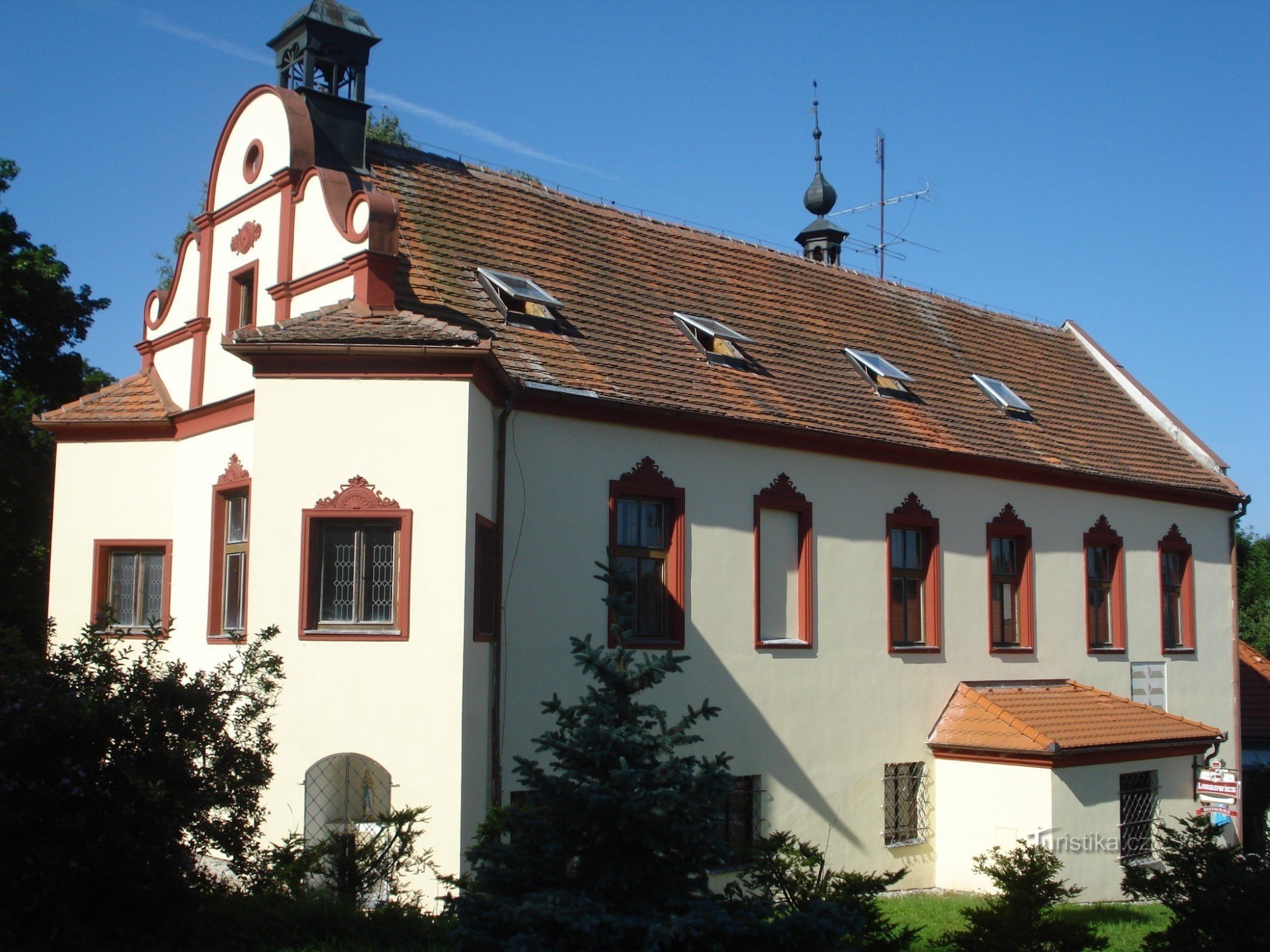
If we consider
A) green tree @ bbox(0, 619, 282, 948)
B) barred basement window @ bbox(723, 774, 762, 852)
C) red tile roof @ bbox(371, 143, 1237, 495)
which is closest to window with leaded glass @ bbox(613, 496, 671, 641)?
red tile roof @ bbox(371, 143, 1237, 495)

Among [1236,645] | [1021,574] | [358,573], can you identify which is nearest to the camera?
[358,573]

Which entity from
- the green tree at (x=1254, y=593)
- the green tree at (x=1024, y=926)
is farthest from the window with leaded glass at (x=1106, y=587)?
the green tree at (x=1254, y=593)

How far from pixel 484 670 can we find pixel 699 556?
3.50 metres

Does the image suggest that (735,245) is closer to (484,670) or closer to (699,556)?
(699,556)

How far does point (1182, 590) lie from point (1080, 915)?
29.8 ft

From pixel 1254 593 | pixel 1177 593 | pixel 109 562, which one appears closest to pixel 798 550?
pixel 109 562

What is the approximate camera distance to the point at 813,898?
293 inches

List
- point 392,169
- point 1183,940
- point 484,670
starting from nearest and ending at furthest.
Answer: point 1183,940
point 484,670
point 392,169

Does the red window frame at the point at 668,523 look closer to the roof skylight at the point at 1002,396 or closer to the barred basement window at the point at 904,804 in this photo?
the barred basement window at the point at 904,804

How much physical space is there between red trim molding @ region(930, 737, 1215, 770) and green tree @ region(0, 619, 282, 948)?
10419mm

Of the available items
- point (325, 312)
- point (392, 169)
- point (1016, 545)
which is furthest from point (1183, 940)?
point (392, 169)

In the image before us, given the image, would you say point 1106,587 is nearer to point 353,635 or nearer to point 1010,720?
point 1010,720

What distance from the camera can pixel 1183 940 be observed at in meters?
8.75

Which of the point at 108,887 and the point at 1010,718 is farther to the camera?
the point at 1010,718
